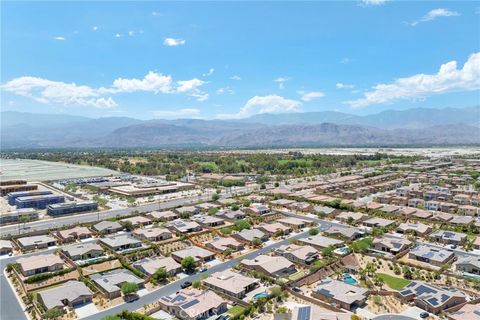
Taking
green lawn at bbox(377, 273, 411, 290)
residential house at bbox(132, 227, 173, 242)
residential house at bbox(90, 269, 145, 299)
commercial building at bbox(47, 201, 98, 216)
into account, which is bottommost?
green lawn at bbox(377, 273, 411, 290)

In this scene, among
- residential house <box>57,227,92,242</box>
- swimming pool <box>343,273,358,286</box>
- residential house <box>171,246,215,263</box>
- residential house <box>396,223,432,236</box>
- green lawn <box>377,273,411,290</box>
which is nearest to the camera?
green lawn <box>377,273,411,290</box>

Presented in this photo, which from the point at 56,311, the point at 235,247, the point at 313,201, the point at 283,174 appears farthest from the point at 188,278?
the point at 283,174

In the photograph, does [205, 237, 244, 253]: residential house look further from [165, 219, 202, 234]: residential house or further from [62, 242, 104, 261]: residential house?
[62, 242, 104, 261]: residential house

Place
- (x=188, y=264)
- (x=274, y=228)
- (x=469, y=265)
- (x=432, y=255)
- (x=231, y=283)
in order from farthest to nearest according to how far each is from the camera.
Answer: (x=274, y=228)
(x=432, y=255)
(x=188, y=264)
(x=469, y=265)
(x=231, y=283)

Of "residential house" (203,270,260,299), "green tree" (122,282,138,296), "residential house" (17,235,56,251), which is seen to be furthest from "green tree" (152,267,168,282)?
"residential house" (17,235,56,251)

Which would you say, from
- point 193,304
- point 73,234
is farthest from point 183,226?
point 193,304

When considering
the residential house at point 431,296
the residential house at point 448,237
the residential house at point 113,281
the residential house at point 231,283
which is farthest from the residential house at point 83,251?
the residential house at point 448,237

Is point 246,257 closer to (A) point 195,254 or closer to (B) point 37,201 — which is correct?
(A) point 195,254
